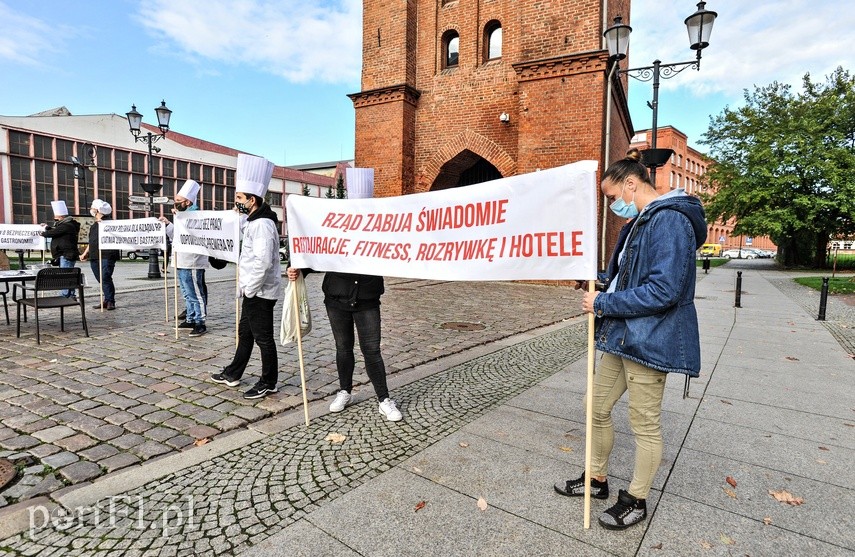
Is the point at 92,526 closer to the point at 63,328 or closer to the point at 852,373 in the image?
the point at 63,328

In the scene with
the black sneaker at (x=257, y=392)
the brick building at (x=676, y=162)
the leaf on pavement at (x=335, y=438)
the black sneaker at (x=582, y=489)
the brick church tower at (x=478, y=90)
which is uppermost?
the brick building at (x=676, y=162)

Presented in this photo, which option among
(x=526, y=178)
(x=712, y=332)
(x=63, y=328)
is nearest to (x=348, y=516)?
(x=526, y=178)

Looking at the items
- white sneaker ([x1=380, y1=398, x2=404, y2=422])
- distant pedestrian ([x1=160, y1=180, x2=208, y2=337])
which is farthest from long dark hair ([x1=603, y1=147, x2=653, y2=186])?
distant pedestrian ([x1=160, y1=180, x2=208, y2=337])

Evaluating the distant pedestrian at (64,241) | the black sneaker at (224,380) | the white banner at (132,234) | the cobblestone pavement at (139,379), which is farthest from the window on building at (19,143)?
the black sneaker at (224,380)

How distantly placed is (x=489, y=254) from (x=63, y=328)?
7581mm

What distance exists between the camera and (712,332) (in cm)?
851

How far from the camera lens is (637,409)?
245cm

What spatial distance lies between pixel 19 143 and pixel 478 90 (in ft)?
169

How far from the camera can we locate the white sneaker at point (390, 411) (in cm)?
397

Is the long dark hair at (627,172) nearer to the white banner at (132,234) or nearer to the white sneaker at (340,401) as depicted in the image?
the white sneaker at (340,401)

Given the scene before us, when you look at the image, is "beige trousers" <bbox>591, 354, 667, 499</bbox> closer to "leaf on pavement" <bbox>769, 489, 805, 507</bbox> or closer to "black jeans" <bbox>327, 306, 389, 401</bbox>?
"leaf on pavement" <bbox>769, 489, 805, 507</bbox>

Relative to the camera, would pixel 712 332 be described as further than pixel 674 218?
Yes

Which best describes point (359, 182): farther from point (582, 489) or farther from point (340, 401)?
point (582, 489)

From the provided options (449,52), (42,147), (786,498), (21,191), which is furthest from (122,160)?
(786,498)
